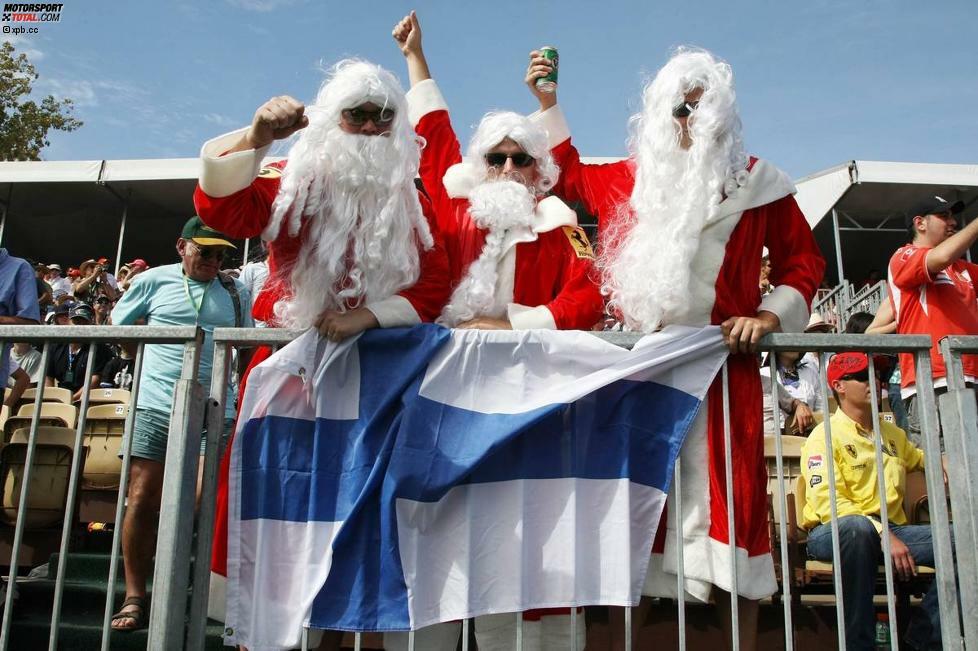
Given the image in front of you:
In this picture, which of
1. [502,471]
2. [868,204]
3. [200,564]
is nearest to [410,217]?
[502,471]

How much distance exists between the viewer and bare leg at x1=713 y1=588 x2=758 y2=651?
2.62 meters

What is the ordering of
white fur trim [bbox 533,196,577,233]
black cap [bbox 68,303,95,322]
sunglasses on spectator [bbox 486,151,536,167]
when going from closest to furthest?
white fur trim [bbox 533,196,577,233], sunglasses on spectator [bbox 486,151,536,167], black cap [bbox 68,303,95,322]

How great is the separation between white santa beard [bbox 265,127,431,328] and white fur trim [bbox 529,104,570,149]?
3.22 feet

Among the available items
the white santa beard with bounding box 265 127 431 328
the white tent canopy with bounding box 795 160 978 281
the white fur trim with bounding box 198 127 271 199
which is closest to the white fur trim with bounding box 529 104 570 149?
the white santa beard with bounding box 265 127 431 328

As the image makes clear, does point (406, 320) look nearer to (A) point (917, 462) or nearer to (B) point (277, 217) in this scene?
(B) point (277, 217)

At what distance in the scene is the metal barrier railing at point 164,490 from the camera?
244 centimetres

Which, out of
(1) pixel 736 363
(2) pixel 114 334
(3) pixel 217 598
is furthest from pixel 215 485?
(1) pixel 736 363

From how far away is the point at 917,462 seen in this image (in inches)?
152

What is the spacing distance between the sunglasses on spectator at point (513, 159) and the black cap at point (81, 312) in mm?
5982

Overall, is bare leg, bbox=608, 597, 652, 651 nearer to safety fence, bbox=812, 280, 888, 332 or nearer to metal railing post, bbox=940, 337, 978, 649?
metal railing post, bbox=940, 337, 978, 649

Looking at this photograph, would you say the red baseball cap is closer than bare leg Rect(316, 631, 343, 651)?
No

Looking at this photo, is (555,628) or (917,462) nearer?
(555,628)

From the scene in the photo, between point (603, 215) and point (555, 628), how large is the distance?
1.60m

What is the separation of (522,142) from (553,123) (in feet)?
0.94
